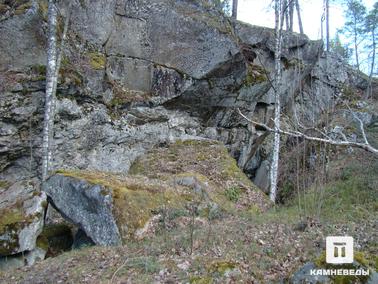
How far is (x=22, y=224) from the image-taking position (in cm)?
762

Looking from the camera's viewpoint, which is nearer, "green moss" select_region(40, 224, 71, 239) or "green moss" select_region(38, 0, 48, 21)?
"green moss" select_region(40, 224, 71, 239)

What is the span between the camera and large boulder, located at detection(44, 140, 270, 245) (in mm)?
7184

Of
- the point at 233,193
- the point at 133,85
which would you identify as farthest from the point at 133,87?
the point at 233,193

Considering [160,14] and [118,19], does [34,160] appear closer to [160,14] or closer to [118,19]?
[118,19]

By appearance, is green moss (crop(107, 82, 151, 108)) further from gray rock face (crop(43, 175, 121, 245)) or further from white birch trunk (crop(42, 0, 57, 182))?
gray rock face (crop(43, 175, 121, 245))

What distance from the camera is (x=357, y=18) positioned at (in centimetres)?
2677

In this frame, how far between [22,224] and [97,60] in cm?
702

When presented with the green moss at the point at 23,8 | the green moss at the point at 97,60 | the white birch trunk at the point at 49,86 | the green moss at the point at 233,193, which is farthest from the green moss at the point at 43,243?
the green moss at the point at 23,8

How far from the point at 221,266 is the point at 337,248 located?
5.70 ft

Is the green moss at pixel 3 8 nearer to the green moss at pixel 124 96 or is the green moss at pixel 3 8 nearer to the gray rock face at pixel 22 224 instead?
the green moss at pixel 124 96

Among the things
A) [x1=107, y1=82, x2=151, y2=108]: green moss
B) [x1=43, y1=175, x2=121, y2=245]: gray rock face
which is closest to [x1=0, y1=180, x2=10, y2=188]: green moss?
[x1=43, y1=175, x2=121, y2=245]: gray rock face

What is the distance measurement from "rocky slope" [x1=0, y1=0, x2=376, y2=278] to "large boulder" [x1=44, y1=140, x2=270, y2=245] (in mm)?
261

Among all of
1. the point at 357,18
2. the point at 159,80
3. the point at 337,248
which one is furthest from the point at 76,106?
the point at 357,18

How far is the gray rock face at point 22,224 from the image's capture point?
7.36m
